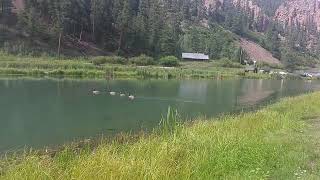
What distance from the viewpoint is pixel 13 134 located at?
87.6 ft

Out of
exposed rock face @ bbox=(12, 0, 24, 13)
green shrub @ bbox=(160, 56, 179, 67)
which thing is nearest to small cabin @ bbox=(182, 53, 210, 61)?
green shrub @ bbox=(160, 56, 179, 67)

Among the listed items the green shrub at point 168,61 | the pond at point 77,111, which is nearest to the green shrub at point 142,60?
the green shrub at point 168,61

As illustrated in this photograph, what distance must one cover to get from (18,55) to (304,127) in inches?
3061

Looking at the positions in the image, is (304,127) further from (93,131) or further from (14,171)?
(14,171)

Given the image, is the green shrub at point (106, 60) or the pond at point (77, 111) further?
the green shrub at point (106, 60)

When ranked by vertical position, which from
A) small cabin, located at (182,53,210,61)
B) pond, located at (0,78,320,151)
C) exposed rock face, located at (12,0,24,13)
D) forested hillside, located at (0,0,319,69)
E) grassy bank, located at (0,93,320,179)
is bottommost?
pond, located at (0,78,320,151)

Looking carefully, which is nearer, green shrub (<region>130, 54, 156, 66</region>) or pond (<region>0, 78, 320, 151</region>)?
pond (<region>0, 78, 320, 151</region>)

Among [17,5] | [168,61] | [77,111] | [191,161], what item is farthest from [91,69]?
[191,161]

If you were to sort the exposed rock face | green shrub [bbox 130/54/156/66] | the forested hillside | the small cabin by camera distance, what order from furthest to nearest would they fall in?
the small cabin, the exposed rock face, green shrub [bbox 130/54/156/66], the forested hillside

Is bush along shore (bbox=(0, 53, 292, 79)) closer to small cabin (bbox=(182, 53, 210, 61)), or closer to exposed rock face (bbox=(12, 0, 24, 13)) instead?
exposed rock face (bbox=(12, 0, 24, 13))

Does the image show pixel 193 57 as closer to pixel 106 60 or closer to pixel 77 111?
pixel 106 60

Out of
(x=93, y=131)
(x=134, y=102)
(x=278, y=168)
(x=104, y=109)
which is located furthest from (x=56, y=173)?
(x=134, y=102)

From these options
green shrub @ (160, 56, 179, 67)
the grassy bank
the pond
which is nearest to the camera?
the grassy bank

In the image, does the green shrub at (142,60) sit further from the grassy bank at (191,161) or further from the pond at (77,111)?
the grassy bank at (191,161)
